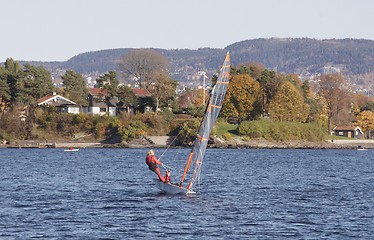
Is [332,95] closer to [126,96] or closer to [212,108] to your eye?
[126,96]

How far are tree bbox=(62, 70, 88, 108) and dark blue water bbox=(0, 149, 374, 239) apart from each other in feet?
312

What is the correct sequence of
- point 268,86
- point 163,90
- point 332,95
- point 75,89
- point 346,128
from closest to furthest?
point 268,86
point 163,90
point 75,89
point 332,95
point 346,128

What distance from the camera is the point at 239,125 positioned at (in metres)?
157

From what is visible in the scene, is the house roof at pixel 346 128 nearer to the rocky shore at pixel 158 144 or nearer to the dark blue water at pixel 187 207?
the rocky shore at pixel 158 144

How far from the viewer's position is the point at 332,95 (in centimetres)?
18775

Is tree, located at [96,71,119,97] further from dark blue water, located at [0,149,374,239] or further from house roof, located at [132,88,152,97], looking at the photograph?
dark blue water, located at [0,149,374,239]

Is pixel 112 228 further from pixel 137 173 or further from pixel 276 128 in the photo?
pixel 276 128

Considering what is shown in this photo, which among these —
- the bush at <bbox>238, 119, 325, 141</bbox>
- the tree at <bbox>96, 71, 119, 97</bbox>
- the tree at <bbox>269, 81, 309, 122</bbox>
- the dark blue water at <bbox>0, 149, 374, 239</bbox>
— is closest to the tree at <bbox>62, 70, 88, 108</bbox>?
the tree at <bbox>96, 71, 119, 97</bbox>

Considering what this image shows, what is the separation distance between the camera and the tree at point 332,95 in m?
188

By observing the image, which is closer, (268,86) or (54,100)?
(268,86)

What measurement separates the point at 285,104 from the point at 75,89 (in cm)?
4635

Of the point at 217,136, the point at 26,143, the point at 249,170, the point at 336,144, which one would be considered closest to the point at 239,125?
the point at 217,136

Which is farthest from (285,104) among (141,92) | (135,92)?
(135,92)

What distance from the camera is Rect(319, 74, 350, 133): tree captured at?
18762 centimetres
